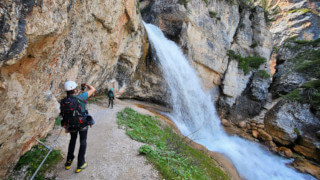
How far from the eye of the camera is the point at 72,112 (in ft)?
9.76

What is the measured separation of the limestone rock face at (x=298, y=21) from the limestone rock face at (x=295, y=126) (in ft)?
84.7

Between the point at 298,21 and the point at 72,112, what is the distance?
45.2 metres

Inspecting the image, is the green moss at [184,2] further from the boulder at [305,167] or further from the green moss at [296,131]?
the boulder at [305,167]

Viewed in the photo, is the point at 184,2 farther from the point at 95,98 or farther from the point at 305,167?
the point at 305,167

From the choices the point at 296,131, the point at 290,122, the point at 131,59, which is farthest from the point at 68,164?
the point at 290,122

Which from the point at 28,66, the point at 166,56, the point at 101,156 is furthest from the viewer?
the point at 166,56

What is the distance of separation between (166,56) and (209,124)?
7.46m

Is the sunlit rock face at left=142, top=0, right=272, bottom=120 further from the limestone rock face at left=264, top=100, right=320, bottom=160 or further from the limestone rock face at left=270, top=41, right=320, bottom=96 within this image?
the limestone rock face at left=264, top=100, right=320, bottom=160

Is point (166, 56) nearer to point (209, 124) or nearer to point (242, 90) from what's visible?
point (209, 124)

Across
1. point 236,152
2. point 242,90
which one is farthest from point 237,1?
point 236,152

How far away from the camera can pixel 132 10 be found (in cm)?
911

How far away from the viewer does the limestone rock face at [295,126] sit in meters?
11.2

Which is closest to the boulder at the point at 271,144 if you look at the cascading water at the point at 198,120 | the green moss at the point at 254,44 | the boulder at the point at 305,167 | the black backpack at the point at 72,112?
the cascading water at the point at 198,120

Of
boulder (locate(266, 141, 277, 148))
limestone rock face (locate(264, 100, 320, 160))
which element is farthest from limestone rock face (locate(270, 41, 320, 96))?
boulder (locate(266, 141, 277, 148))
